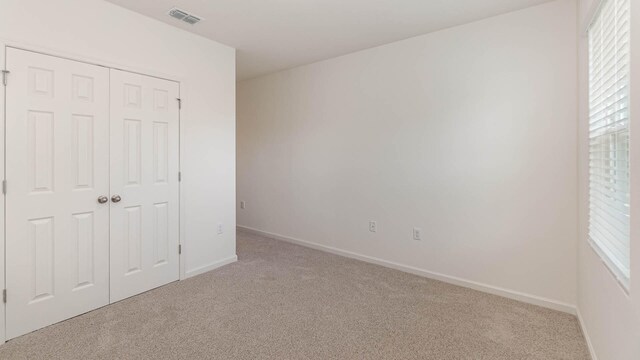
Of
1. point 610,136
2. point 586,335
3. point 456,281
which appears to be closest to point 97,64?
point 610,136

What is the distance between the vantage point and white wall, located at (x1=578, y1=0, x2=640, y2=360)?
1278 millimetres

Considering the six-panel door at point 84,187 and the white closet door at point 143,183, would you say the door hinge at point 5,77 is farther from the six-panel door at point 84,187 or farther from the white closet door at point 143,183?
the white closet door at point 143,183

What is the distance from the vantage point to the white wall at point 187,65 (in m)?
2.26

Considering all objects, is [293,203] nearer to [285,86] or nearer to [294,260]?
[294,260]

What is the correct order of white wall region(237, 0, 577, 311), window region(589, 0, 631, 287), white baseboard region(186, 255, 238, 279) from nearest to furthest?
window region(589, 0, 631, 287) < white wall region(237, 0, 577, 311) < white baseboard region(186, 255, 238, 279)

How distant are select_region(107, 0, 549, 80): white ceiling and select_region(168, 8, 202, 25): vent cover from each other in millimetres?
55

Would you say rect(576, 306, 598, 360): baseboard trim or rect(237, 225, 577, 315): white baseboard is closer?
rect(576, 306, 598, 360): baseboard trim

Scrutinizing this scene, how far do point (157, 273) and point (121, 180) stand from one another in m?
0.97

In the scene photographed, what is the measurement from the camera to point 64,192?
7.77 feet

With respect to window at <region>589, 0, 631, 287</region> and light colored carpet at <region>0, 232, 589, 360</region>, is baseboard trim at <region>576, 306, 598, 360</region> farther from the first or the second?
window at <region>589, 0, 631, 287</region>

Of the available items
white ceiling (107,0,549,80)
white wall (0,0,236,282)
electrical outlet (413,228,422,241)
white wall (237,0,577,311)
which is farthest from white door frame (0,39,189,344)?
electrical outlet (413,228,422,241)

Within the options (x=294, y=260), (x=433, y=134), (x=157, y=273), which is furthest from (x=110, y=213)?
(x=433, y=134)

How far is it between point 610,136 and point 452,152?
4.52 feet

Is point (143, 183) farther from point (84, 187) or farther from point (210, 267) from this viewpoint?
point (210, 267)
